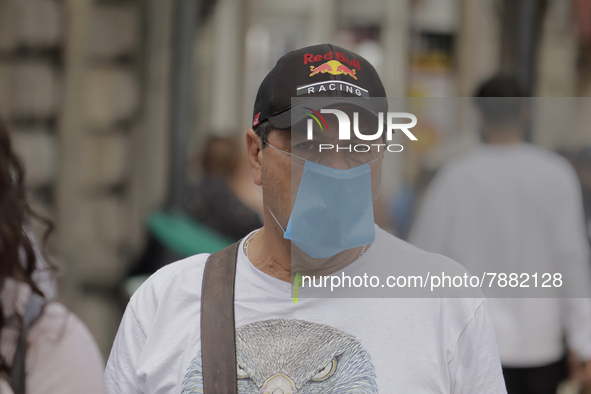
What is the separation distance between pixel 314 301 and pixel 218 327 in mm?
245

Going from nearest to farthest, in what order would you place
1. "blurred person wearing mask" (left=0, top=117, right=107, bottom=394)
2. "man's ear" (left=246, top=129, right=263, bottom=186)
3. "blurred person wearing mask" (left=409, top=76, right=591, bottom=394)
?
"blurred person wearing mask" (left=0, top=117, right=107, bottom=394), "man's ear" (left=246, top=129, right=263, bottom=186), "blurred person wearing mask" (left=409, top=76, right=591, bottom=394)

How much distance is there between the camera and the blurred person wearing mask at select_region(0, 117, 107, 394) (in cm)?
129

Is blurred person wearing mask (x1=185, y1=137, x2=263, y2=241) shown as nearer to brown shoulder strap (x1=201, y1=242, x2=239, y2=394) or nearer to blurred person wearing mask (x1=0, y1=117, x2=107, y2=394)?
brown shoulder strap (x1=201, y1=242, x2=239, y2=394)

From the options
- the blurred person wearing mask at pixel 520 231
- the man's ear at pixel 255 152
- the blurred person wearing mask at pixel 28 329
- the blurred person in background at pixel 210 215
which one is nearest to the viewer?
the blurred person wearing mask at pixel 28 329

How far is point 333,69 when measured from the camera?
171cm

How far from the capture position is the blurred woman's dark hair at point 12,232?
1313 millimetres

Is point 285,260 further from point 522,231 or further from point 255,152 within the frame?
point 522,231

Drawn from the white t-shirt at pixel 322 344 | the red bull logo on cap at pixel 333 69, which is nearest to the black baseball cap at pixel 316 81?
the red bull logo on cap at pixel 333 69

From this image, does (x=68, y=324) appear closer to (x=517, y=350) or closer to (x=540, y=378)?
(x=517, y=350)

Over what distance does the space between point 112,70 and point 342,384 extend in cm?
507

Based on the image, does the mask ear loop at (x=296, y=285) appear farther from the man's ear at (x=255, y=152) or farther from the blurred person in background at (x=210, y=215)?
the blurred person in background at (x=210, y=215)

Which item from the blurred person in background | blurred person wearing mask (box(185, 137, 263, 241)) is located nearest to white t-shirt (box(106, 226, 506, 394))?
the blurred person in background

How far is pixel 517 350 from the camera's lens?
3.12m

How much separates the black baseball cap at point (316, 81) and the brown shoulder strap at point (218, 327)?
41 cm
